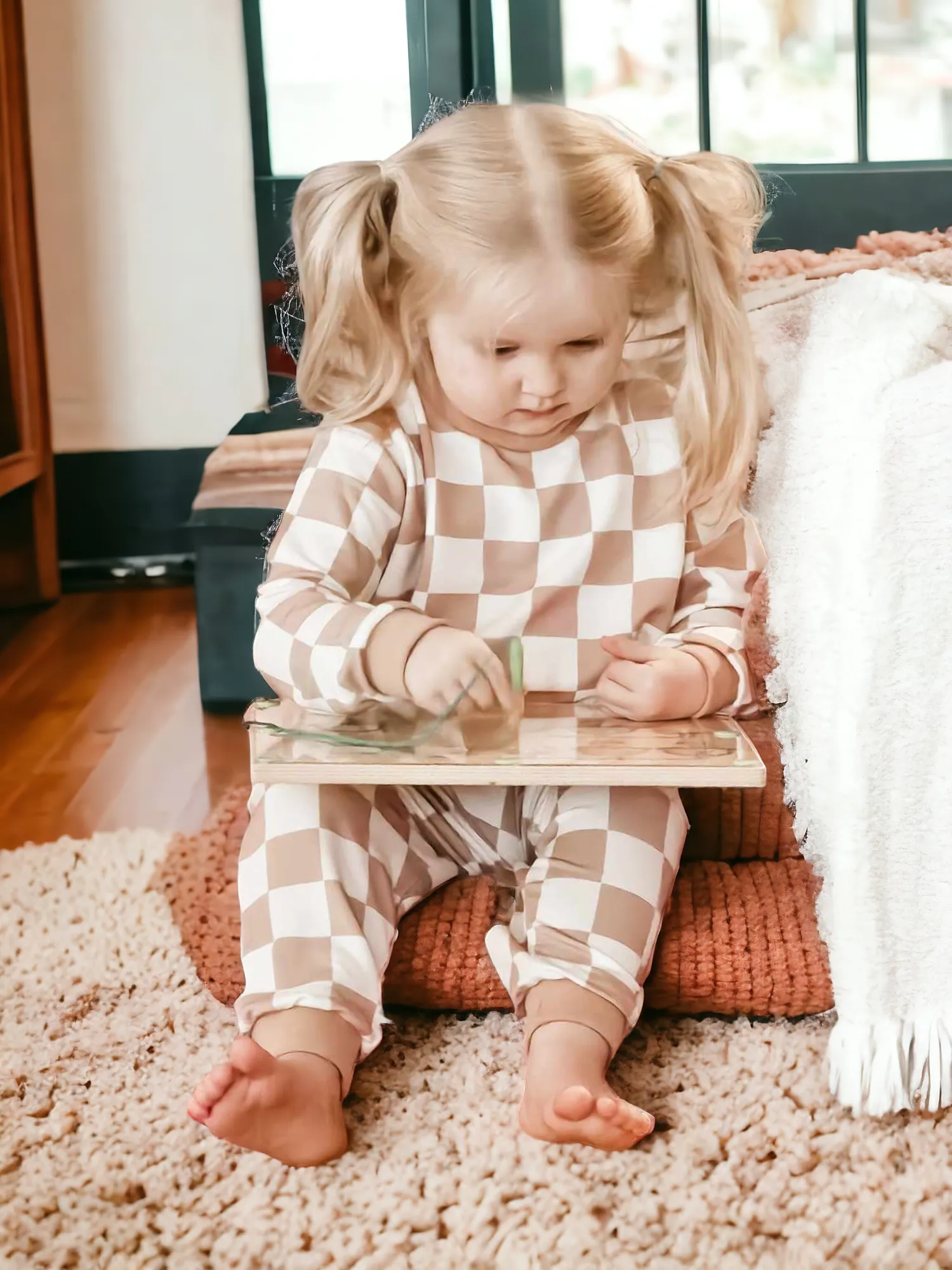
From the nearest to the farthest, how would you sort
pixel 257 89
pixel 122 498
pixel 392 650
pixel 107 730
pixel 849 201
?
pixel 392 650, pixel 107 730, pixel 849 201, pixel 257 89, pixel 122 498

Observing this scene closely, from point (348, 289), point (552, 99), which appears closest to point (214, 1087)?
point (348, 289)

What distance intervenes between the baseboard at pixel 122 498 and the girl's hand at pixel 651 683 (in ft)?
4.56

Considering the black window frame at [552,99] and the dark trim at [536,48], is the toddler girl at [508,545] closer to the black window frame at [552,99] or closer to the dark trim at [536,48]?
the black window frame at [552,99]

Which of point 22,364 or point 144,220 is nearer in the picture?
point 22,364

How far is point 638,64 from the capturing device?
1694mm

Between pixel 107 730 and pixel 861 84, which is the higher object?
pixel 861 84

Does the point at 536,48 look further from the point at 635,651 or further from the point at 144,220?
the point at 635,651

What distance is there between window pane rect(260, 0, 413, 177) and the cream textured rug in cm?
152

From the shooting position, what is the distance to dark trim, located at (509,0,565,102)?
5.57ft

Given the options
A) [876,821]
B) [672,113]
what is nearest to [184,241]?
[672,113]

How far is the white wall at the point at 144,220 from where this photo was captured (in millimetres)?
1914

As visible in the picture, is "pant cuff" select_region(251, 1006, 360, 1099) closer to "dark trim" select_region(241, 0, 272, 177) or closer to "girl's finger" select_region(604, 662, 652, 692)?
"girl's finger" select_region(604, 662, 652, 692)

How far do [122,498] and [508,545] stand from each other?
53.9 inches

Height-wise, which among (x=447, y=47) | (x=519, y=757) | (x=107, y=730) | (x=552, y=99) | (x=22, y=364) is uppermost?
(x=447, y=47)
